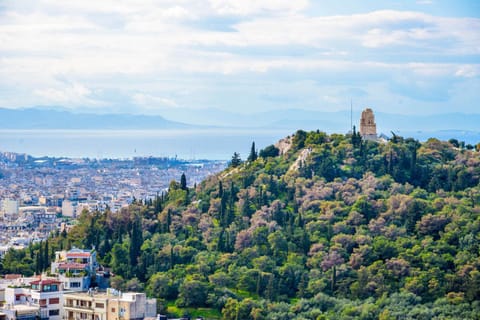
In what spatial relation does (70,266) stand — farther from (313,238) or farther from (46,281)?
(313,238)

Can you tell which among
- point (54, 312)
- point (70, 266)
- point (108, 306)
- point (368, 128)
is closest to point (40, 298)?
point (54, 312)

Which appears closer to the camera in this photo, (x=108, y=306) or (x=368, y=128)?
(x=108, y=306)

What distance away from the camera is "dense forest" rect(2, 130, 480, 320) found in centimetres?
4994

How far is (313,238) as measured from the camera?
56.3 metres

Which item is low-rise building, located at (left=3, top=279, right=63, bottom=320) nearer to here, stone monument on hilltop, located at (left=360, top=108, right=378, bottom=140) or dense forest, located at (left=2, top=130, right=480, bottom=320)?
dense forest, located at (left=2, top=130, right=480, bottom=320)

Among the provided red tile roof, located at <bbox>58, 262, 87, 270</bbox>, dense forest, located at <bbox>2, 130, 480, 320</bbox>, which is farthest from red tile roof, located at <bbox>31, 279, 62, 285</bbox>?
dense forest, located at <bbox>2, 130, 480, 320</bbox>

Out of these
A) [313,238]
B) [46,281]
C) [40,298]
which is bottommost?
[40,298]

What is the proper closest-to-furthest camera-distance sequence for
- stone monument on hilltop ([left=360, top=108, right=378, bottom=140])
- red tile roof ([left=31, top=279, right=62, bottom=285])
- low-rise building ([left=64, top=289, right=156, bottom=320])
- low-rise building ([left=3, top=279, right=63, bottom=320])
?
low-rise building ([left=64, top=289, right=156, bottom=320]) < low-rise building ([left=3, top=279, right=63, bottom=320]) < red tile roof ([left=31, top=279, right=62, bottom=285]) < stone monument on hilltop ([left=360, top=108, right=378, bottom=140])

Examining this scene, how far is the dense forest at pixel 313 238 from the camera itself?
4994 centimetres

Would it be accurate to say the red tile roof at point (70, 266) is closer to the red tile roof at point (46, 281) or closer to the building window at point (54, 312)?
the red tile roof at point (46, 281)

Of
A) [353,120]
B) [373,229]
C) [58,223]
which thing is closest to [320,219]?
[373,229]

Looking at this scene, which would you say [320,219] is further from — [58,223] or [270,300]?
[58,223]

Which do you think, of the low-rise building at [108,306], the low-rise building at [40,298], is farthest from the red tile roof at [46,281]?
the low-rise building at [108,306]

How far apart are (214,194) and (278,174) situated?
4.20m
